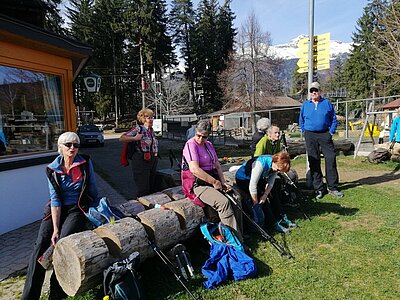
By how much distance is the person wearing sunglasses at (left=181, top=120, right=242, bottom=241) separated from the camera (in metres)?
3.70

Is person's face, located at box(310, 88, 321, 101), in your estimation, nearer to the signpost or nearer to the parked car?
the signpost

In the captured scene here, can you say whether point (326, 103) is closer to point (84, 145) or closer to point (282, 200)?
point (282, 200)

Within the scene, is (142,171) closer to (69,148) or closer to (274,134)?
(69,148)

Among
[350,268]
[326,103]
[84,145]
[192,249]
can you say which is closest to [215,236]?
[192,249]

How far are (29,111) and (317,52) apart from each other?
20.0 ft

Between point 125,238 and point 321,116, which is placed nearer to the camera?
point 125,238

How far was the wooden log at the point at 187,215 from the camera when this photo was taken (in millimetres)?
3633

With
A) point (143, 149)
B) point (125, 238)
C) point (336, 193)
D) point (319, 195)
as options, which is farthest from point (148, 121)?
point (336, 193)

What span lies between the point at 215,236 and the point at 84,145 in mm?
18873

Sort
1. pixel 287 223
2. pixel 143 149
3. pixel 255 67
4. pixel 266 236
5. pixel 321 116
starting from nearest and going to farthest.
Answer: pixel 266 236, pixel 287 223, pixel 143 149, pixel 321 116, pixel 255 67

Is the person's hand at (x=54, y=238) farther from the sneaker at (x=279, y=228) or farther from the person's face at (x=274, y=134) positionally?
the person's face at (x=274, y=134)

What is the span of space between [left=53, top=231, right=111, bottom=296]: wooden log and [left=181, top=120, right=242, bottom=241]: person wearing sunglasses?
1394mm

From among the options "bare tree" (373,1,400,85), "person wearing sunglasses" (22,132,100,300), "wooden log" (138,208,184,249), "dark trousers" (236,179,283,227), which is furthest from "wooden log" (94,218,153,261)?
"bare tree" (373,1,400,85)

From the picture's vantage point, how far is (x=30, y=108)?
5.23 metres
